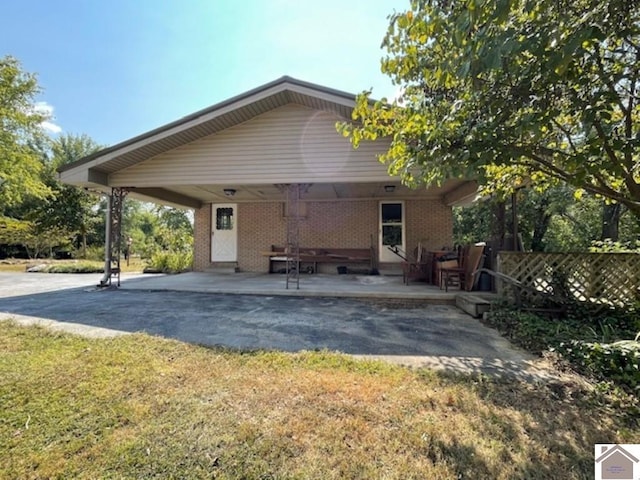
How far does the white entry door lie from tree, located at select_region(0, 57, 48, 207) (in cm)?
1351

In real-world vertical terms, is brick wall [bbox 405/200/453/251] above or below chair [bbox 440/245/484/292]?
above

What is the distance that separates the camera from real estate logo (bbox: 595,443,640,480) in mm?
1729

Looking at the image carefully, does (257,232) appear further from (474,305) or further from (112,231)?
(474,305)

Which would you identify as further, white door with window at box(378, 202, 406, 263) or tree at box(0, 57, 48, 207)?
tree at box(0, 57, 48, 207)

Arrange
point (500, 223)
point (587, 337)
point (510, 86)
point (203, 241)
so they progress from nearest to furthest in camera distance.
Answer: point (510, 86) → point (587, 337) → point (500, 223) → point (203, 241)

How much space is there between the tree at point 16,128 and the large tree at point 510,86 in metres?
21.7

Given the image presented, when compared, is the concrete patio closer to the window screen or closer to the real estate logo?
the window screen

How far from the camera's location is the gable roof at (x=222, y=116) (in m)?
6.70

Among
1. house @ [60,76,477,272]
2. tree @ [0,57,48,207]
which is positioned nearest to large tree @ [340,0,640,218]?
house @ [60,76,477,272]

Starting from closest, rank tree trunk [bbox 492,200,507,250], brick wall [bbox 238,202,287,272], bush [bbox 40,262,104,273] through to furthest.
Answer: tree trunk [bbox 492,200,507,250] → brick wall [bbox 238,202,287,272] → bush [bbox 40,262,104,273]

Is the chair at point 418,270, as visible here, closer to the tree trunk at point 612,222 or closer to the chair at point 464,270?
the chair at point 464,270

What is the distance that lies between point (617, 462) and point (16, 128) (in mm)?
26579

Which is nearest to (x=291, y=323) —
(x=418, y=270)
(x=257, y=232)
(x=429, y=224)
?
(x=418, y=270)

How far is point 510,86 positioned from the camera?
9.23ft
